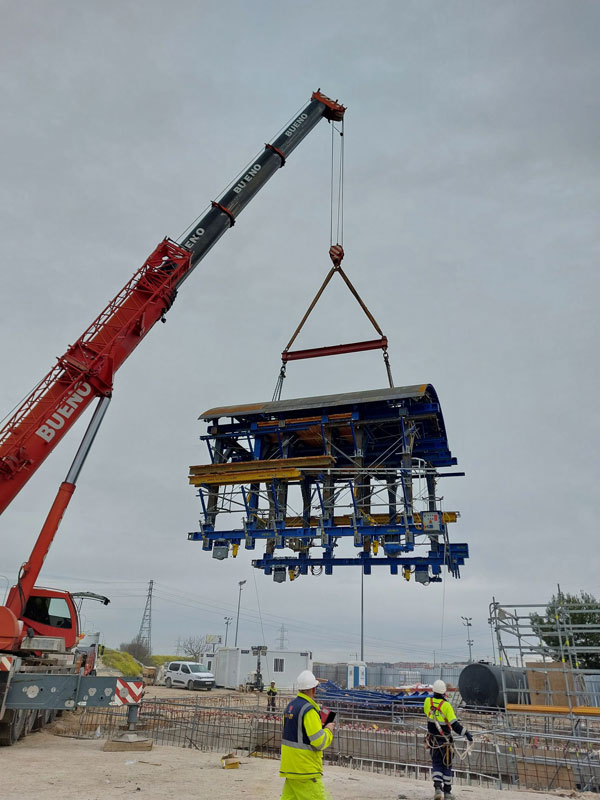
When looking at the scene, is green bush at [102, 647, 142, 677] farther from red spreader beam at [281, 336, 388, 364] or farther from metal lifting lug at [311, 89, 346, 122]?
metal lifting lug at [311, 89, 346, 122]

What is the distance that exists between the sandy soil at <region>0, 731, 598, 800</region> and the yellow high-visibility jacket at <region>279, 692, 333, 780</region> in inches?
149

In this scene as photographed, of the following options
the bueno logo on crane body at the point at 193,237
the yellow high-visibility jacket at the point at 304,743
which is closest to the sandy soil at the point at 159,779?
the yellow high-visibility jacket at the point at 304,743

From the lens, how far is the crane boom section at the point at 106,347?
12617 mm

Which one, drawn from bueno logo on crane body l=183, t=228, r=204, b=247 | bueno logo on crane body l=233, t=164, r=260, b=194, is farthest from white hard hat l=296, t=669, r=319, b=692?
bueno logo on crane body l=233, t=164, r=260, b=194

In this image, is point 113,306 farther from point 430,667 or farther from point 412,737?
point 430,667

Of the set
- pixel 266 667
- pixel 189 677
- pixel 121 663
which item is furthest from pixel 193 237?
pixel 121 663

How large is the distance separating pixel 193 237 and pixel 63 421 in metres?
6.40

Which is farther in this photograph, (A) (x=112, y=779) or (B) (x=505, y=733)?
(B) (x=505, y=733)

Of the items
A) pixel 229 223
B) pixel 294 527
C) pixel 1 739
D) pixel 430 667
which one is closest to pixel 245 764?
pixel 1 739

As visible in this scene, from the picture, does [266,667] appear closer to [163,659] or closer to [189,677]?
[189,677]

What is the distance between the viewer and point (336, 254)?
20156 millimetres

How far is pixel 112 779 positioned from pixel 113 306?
10070 mm

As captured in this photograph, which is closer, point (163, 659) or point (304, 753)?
point (304, 753)

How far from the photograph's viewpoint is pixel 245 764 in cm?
1130
